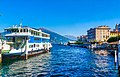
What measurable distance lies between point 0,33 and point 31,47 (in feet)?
35.2

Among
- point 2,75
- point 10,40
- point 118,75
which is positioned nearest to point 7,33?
point 10,40

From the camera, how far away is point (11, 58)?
5909 centimetres

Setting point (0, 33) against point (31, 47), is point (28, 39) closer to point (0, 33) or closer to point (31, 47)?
point (31, 47)

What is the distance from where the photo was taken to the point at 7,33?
70188 mm

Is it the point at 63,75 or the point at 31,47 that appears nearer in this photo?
the point at 63,75

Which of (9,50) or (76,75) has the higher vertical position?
(9,50)

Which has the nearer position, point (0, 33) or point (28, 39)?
point (28, 39)

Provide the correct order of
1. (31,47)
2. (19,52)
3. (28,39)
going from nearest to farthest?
(19,52), (28,39), (31,47)

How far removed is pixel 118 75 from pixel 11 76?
57.1 feet

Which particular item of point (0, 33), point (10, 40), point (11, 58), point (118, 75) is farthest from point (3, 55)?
point (118, 75)

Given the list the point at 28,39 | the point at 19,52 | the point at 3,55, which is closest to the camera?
the point at 3,55

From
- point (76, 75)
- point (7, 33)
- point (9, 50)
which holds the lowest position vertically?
point (76, 75)

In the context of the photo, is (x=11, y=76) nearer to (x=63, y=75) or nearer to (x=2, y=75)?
(x=2, y=75)

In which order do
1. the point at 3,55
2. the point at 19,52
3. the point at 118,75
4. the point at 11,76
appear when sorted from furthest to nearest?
the point at 19,52, the point at 3,55, the point at 118,75, the point at 11,76
